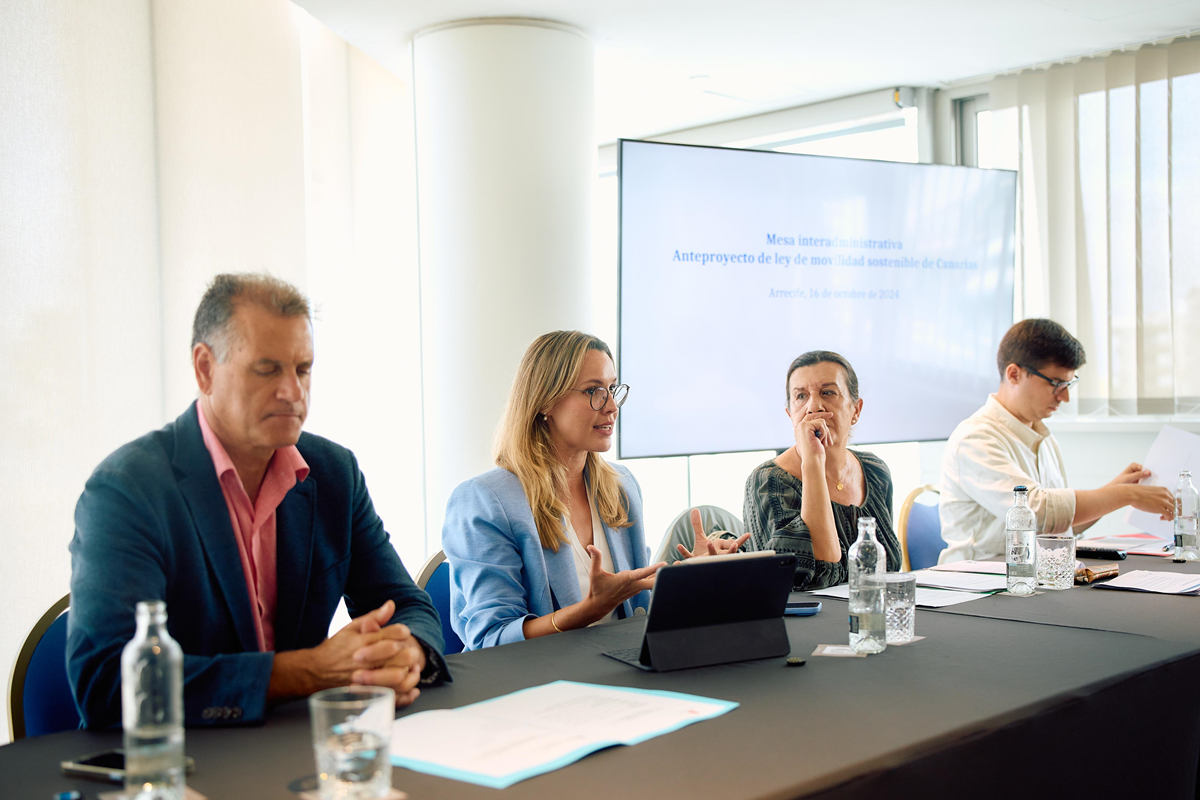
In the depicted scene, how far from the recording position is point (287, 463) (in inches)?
68.4

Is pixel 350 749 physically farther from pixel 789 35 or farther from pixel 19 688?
pixel 789 35

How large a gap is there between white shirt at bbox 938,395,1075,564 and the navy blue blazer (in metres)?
2.05

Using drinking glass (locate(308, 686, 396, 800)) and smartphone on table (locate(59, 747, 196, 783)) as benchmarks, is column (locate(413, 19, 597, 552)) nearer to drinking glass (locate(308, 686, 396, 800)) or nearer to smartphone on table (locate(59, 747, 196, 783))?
smartphone on table (locate(59, 747, 196, 783))

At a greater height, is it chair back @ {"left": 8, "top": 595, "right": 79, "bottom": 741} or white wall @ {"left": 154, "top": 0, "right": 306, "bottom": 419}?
white wall @ {"left": 154, "top": 0, "right": 306, "bottom": 419}

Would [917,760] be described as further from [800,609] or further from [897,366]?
[897,366]

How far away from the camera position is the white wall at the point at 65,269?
9.88 feet

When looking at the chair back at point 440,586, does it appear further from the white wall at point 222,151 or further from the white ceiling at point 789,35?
the white ceiling at point 789,35

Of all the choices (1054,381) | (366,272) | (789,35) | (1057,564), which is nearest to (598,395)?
(1057,564)

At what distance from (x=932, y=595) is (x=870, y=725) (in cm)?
106

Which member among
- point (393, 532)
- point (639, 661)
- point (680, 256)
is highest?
point (680, 256)

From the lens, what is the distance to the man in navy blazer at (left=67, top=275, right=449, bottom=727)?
53.3 inches

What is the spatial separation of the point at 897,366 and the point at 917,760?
3768 millimetres

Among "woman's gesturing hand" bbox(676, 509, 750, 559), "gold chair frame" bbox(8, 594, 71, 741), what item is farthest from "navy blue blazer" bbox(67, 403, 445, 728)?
"woman's gesturing hand" bbox(676, 509, 750, 559)

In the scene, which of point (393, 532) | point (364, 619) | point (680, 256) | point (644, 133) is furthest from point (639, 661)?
point (644, 133)
